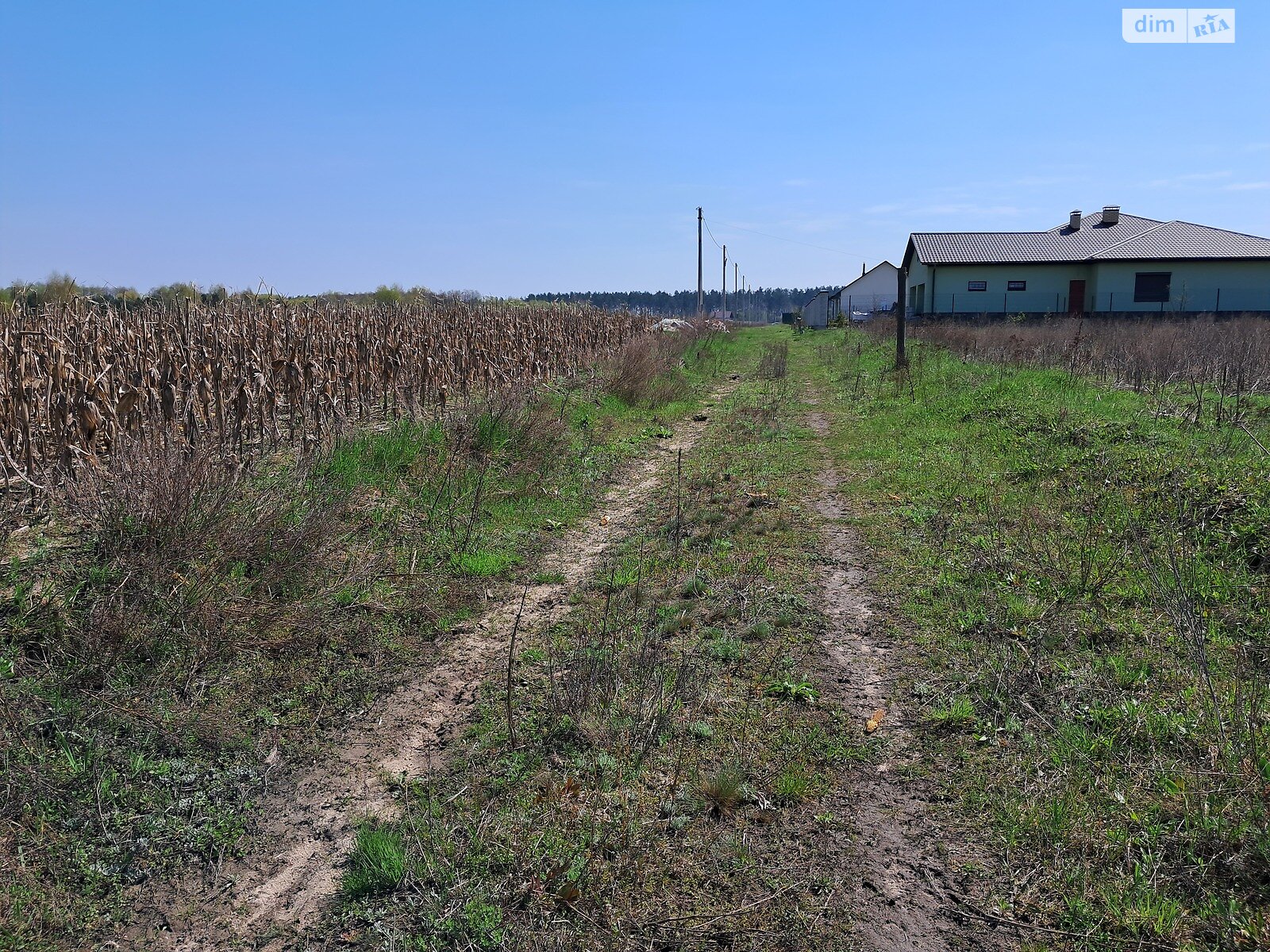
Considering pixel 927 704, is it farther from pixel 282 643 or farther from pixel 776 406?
pixel 776 406

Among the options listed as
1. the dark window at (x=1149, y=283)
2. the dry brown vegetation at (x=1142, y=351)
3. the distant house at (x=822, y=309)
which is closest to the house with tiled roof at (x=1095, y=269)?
the dark window at (x=1149, y=283)

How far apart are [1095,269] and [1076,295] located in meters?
1.85

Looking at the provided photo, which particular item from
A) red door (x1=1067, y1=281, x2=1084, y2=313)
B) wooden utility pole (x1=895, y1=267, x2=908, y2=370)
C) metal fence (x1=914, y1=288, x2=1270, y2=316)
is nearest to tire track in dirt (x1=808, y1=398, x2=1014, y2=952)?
wooden utility pole (x1=895, y1=267, x2=908, y2=370)

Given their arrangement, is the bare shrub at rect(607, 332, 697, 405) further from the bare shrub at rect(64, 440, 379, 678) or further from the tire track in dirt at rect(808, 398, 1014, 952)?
the tire track in dirt at rect(808, 398, 1014, 952)

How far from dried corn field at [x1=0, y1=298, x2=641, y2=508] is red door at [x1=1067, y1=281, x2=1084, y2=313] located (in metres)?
35.8

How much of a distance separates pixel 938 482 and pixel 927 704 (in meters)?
4.92

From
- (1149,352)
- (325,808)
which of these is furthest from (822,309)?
(325,808)

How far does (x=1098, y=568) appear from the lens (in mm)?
5926

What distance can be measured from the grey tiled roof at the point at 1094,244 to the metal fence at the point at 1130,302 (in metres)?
1.70

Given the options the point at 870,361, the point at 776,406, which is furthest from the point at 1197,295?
the point at 776,406

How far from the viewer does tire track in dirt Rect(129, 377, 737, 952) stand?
3039 millimetres

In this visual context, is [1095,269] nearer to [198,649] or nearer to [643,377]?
[643,377]

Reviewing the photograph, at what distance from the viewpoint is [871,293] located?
66500 mm

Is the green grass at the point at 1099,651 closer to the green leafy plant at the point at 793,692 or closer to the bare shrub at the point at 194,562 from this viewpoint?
the green leafy plant at the point at 793,692
